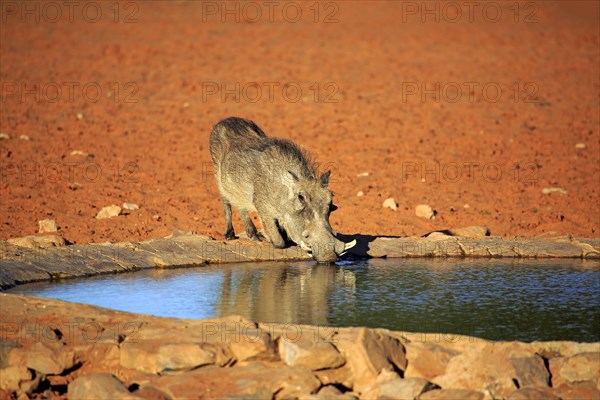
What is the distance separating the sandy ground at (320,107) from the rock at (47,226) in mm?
251

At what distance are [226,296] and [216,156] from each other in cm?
352

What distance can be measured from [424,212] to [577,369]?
6842 millimetres

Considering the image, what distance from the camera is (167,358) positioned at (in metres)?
4.90

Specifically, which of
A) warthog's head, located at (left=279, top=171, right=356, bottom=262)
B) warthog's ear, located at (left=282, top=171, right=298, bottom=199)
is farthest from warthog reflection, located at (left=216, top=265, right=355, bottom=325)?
warthog's ear, located at (left=282, top=171, right=298, bottom=199)

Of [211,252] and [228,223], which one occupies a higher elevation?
[228,223]

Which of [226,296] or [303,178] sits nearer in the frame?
[226,296]

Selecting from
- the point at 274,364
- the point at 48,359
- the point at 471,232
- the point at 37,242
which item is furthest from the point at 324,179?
the point at 48,359

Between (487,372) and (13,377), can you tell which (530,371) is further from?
(13,377)

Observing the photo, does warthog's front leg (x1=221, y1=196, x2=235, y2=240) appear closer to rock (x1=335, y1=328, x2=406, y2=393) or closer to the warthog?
the warthog

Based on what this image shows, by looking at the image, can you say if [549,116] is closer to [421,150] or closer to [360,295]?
[421,150]

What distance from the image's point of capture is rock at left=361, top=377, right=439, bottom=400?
4.59 metres

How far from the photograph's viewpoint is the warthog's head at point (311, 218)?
7875 mm

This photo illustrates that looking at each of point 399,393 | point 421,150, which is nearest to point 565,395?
point 399,393

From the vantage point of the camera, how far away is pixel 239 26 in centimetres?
2423
